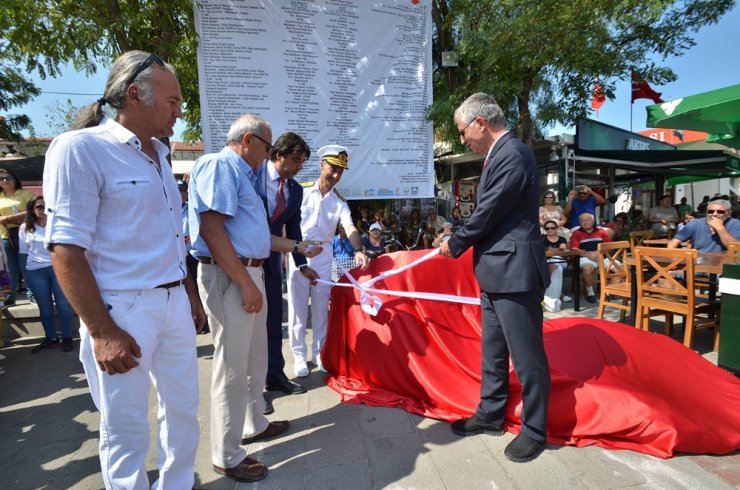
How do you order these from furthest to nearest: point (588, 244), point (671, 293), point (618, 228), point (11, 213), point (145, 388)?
point (618, 228) < point (588, 244) < point (11, 213) < point (671, 293) < point (145, 388)

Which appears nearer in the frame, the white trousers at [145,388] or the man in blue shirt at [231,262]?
the white trousers at [145,388]

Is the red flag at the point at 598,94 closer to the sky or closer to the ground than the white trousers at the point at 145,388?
closer to the sky

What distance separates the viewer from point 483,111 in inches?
93.8

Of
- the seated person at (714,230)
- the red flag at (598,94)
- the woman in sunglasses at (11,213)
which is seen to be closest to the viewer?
the seated person at (714,230)

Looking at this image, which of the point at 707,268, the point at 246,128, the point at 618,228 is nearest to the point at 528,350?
the point at 246,128

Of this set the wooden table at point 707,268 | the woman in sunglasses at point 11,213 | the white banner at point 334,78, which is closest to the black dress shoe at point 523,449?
the wooden table at point 707,268

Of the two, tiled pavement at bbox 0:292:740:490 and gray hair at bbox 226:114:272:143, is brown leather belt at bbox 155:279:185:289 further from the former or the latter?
tiled pavement at bbox 0:292:740:490

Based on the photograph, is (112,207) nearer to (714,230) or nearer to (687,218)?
(714,230)

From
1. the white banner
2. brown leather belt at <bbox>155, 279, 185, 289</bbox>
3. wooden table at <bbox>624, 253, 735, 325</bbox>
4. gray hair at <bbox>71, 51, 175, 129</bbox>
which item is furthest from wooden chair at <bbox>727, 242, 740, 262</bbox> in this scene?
gray hair at <bbox>71, 51, 175, 129</bbox>

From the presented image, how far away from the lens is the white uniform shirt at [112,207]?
1.31m

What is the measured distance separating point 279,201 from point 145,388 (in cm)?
180

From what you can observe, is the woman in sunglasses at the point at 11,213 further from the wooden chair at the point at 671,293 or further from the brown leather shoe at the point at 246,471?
the wooden chair at the point at 671,293

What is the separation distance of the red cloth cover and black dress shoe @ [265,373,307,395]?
30cm

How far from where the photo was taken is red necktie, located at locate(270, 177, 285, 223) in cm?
309
